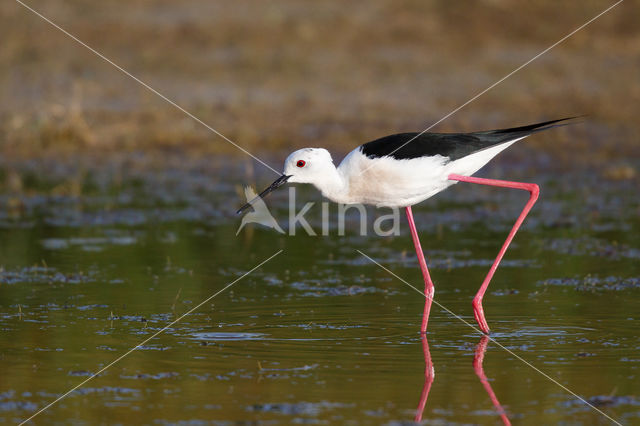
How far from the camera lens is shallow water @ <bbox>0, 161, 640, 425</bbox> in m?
5.05

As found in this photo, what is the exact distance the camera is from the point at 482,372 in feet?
18.4

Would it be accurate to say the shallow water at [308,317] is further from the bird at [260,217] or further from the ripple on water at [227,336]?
the bird at [260,217]

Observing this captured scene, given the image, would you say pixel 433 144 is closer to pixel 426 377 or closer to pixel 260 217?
pixel 426 377

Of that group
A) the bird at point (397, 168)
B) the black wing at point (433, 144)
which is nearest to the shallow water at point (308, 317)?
the bird at point (397, 168)

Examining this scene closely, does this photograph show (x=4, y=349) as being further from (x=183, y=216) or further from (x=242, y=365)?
(x=183, y=216)

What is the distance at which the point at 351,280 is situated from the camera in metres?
8.27

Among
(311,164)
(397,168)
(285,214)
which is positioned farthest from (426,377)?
(285,214)

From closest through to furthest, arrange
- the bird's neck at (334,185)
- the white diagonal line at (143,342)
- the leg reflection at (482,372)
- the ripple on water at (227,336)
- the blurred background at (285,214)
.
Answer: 1. the leg reflection at (482,372)
2. the white diagonal line at (143,342)
3. the blurred background at (285,214)
4. the ripple on water at (227,336)
5. the bird's neck at (334,185)

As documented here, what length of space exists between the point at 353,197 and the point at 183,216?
14.5ft

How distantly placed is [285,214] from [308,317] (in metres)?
4.39

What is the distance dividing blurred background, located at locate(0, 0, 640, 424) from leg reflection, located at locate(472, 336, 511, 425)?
0.06m

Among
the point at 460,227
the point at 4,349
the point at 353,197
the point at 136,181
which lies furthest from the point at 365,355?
the point at 136,181

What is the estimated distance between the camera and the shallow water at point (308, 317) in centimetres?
505

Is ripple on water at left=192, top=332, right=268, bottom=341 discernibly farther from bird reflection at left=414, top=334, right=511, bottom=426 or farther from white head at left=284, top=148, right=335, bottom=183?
white head at left=284, top=148, right=335, bottom=183
